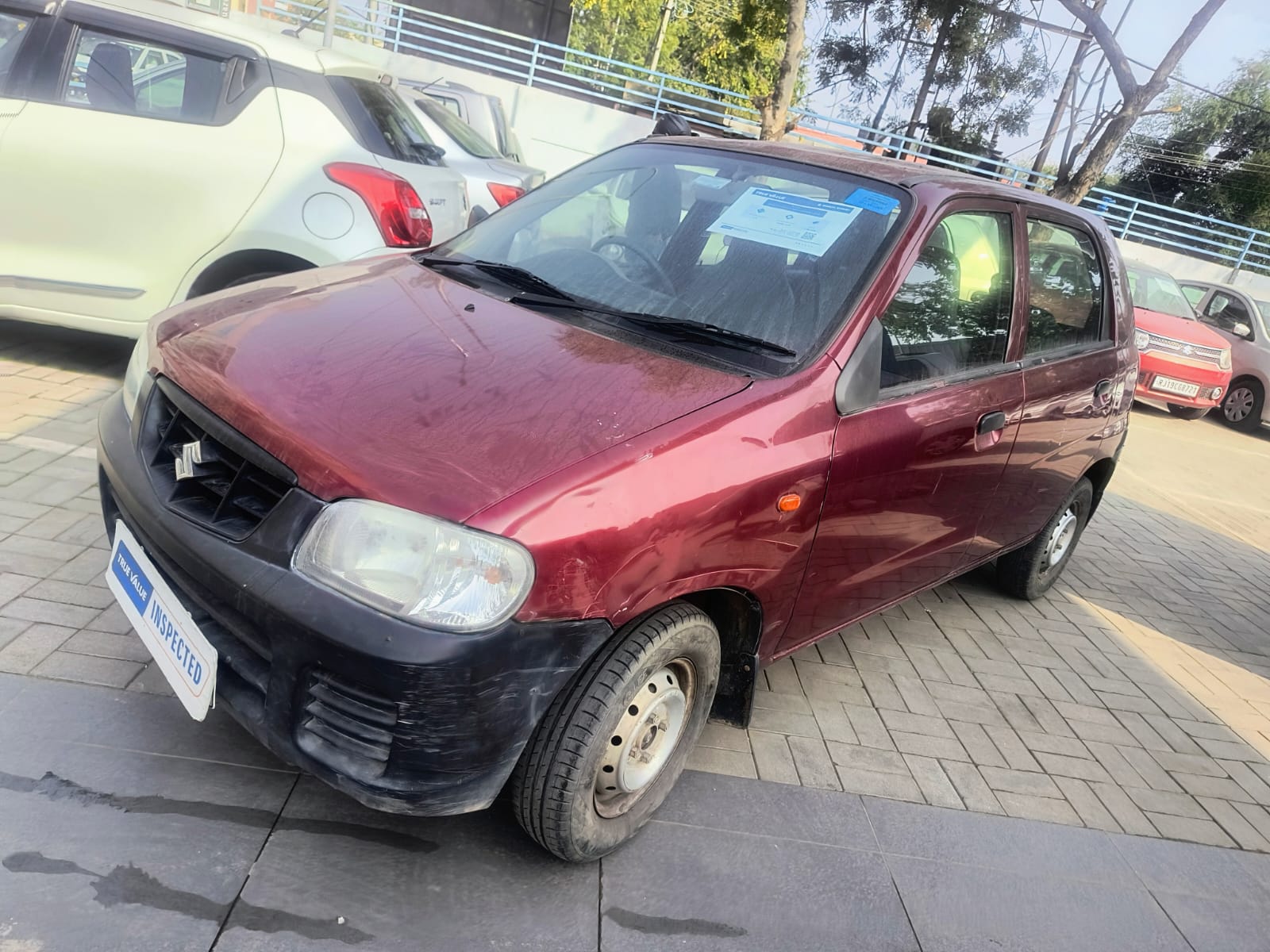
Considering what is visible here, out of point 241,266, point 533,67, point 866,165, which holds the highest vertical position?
point 533,67

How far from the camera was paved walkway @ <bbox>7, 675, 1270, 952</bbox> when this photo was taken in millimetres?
2119

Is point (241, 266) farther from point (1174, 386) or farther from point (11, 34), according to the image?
point (1174, 386)

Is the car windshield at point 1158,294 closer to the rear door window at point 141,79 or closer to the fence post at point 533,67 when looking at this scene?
the rear door window at point 141,79

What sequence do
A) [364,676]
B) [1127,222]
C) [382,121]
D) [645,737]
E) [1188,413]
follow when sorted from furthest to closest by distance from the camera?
[1127,222]
[1188,413]
[382,121]
[645,737]
[364,676]

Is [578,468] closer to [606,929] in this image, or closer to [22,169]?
[606,929]

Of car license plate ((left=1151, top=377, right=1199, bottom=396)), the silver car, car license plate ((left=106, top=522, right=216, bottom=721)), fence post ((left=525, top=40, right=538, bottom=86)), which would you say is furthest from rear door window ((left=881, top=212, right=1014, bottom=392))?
fence post ((left=525, top=40, right=538, bottom=86))

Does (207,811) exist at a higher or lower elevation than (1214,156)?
lower

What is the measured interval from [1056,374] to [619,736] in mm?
2407

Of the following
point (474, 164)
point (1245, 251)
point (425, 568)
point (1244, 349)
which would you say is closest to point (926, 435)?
point (425, 568)

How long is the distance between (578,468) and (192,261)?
3.48m

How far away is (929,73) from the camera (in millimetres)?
26281

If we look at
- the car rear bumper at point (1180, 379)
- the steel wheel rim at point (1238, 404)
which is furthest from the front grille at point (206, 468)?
the steel wheel rim at point (1238, 404)

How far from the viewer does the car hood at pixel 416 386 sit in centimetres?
202

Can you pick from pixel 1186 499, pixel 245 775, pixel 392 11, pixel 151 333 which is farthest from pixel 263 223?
pixel 392 11
